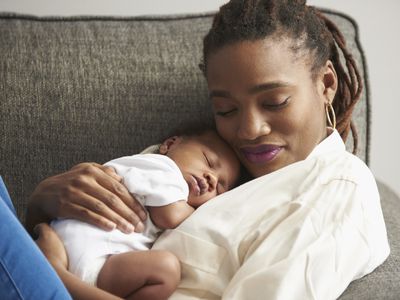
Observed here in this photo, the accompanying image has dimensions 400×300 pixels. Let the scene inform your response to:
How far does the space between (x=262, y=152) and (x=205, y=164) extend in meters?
0.12

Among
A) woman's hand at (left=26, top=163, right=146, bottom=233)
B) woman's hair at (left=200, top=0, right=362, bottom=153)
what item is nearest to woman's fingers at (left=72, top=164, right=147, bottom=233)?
woman's hand at (left=26, top=163, right=146, bottom=233)

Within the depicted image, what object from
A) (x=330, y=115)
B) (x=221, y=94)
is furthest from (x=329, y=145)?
(x=221, y=94)

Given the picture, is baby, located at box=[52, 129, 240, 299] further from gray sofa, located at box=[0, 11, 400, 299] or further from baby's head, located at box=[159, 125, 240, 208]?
gray sofa, located at box=[0, 11, 400, 299]

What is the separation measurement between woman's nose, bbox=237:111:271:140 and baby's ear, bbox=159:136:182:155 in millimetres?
141

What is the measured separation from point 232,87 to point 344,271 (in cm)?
41

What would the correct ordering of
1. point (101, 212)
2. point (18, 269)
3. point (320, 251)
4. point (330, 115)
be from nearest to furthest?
point (18, 269) → point (320, 251) → point (101, 212) → point (330, 115)

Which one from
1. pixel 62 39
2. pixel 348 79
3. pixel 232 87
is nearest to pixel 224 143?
pixel 232 87

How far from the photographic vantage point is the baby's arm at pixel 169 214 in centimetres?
121

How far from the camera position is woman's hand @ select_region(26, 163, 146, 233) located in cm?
119

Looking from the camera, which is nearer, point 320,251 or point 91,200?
point 320,251

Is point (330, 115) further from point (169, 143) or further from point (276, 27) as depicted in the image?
point (169, 143)

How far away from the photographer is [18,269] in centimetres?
95

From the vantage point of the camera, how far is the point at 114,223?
3.87 ft

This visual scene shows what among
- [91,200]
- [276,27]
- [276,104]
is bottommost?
[91,200]
